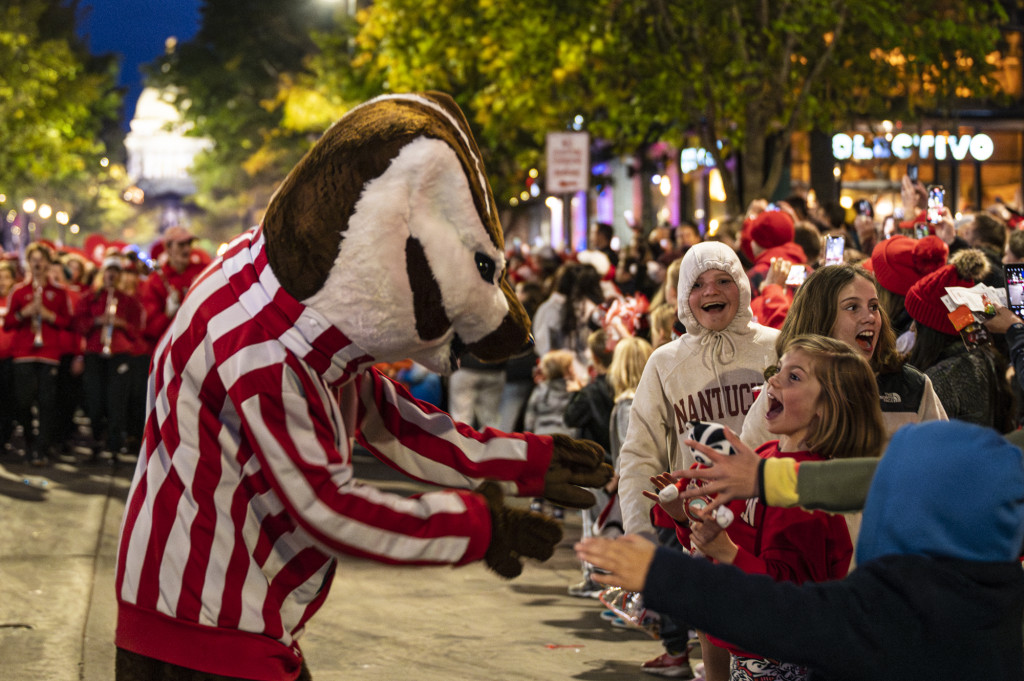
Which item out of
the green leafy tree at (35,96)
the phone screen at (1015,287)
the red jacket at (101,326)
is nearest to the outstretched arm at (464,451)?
the phone screen at (1015,287)

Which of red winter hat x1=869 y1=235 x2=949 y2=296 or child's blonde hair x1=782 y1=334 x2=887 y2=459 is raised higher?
red winter hat x1=869 y1=235 x2=949 y2=296

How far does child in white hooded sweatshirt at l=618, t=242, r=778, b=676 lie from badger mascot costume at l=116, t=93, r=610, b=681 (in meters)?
2.02

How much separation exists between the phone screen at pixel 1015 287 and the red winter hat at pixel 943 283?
0.52m

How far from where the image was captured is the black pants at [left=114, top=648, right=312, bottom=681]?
9.16ft

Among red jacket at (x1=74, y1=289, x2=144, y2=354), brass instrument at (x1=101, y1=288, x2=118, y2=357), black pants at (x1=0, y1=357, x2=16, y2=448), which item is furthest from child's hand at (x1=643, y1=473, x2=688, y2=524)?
black pants at (x1=0, y1=357, x2=16, y2=448)

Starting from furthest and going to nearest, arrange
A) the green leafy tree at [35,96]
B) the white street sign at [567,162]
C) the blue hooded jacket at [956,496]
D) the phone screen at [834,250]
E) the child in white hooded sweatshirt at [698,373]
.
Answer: the green leafy tree at [35,96], the white street sign at [567,162], the phone screen at [834,250], the child in white hooded sweatshirt at [698,373], the blue hooded jacket at [956,496]

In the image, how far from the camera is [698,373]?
4871mm

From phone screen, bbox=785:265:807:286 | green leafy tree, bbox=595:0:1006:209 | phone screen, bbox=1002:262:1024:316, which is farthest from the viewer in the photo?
green leafy tree, bbox=595:0:1006:209

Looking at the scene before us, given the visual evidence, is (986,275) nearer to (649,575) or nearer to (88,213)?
(649,575)

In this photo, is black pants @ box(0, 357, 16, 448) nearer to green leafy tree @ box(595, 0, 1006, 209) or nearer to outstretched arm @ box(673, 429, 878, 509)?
green leafy tree @ box(595, 0, 1006, 209)

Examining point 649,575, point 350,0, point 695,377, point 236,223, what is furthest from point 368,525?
point 236,223

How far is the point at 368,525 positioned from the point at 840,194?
22.4 meters

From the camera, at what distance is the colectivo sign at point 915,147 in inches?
898

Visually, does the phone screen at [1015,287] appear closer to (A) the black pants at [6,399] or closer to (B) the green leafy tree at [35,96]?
(A) the black pants at [6,399]
